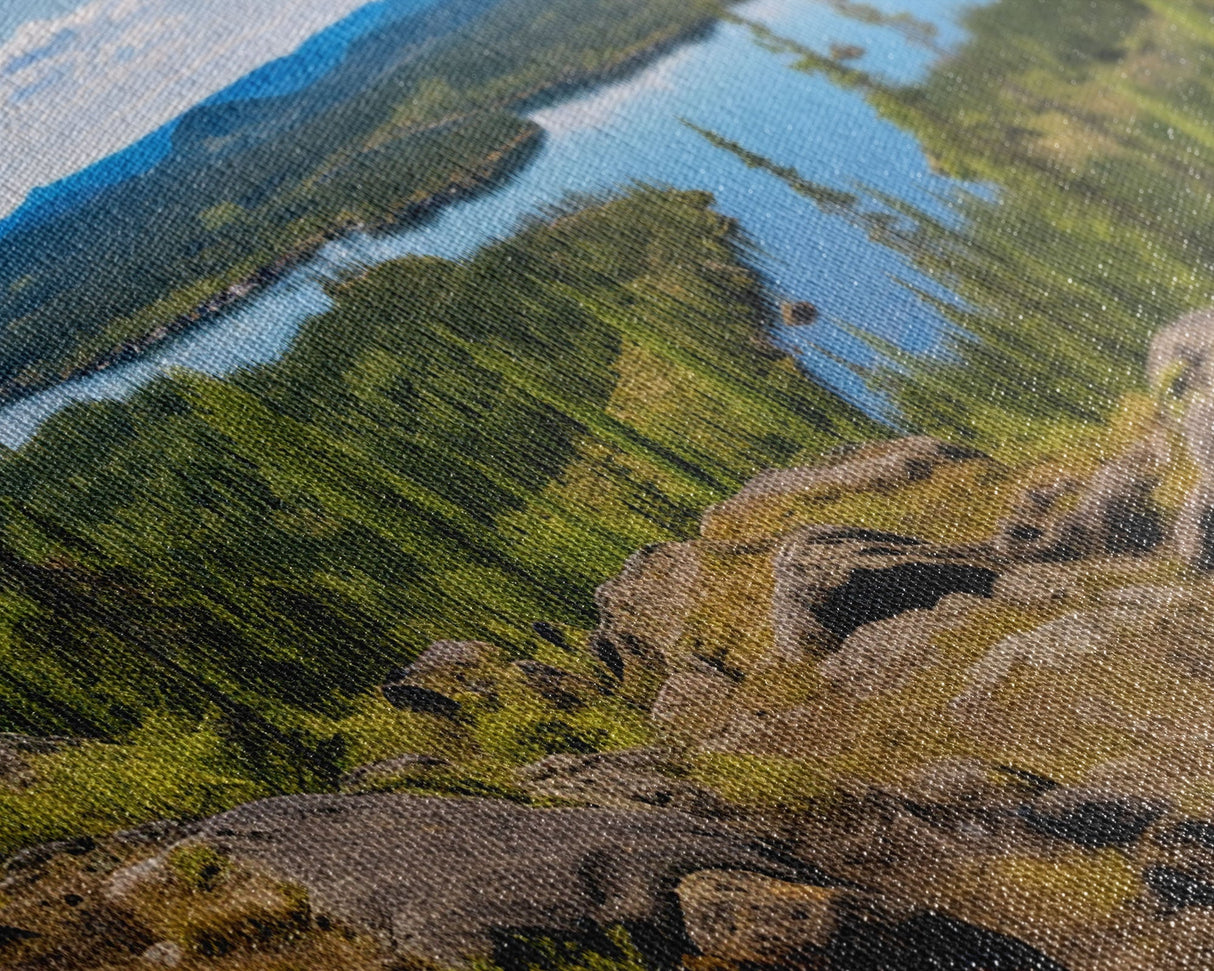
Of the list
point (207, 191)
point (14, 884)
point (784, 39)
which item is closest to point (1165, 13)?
point (784, 39)

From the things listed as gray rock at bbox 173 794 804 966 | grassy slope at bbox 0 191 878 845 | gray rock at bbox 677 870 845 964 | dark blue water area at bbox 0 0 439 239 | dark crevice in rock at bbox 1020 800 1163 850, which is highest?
dark blue water area at bbox 0 0 439 239

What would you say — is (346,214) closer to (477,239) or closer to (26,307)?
(477,239)

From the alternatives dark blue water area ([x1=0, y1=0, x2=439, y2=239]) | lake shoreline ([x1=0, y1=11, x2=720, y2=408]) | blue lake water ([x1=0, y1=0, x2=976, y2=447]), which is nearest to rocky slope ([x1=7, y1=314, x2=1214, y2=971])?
blue lake water ([x1=0, y1=0, x2=976, y2=447])

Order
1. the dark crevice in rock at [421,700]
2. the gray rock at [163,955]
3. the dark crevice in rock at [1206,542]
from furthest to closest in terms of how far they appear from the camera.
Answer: the dark crevice in rock at [1206,542] < the dark crevice in rock at [421,700] < the gray rock at [163,955]

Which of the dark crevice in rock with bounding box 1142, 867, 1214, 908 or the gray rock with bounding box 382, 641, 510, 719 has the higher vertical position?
the gray rock with bounding box 382, 641, 510, 719

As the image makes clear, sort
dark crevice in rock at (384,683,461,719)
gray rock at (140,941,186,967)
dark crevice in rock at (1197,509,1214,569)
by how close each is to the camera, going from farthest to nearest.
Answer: dark crevice in rock at (1197,509,1214,569) → dark crevice in rock at (384,683,461,719) → gray rock at (140,941,186,967)

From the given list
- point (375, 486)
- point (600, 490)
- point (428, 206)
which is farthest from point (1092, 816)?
point (428, 206)

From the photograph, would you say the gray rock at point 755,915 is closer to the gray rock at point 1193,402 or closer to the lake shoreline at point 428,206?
the gray rock at point 1193,402

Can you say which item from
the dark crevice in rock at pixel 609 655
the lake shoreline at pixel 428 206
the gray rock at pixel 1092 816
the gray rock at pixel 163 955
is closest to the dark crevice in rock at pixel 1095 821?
the gray rock at pixel 1092 816

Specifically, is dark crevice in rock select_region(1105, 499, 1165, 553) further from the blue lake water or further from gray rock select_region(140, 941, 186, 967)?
gray rock select_region(140, 941, 186, 967)
